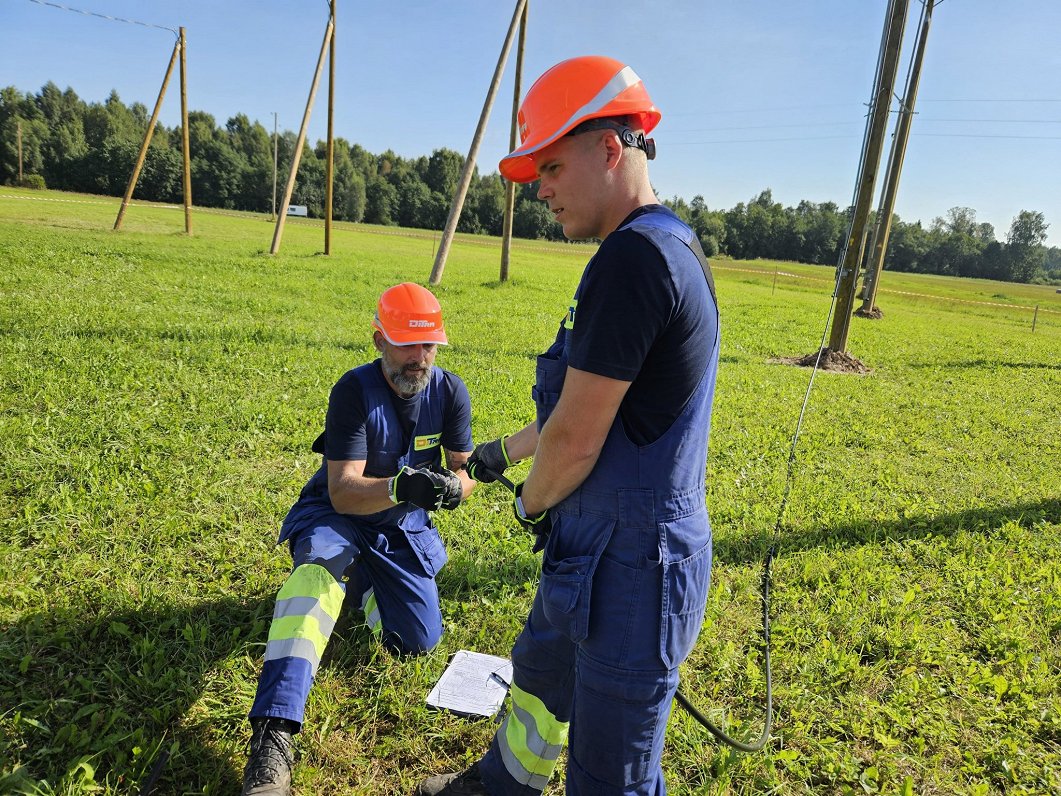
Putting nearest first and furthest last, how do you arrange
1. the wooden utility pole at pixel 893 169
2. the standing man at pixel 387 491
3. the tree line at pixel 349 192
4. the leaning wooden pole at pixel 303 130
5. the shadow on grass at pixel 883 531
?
the standing man at pixel 387 491, the shadow on grass at pixel 883 531, the wooden utility pole at pixel 893 169, the leaning wooden pole at pixel 303 130, the tree line at pixel 349 192

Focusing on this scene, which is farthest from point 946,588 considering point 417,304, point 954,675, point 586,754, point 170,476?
point 170,476

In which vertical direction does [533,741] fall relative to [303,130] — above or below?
below

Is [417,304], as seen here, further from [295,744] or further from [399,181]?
[399,181]

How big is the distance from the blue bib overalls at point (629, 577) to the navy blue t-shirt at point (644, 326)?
2.4 inches

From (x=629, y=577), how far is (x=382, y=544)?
1867mm

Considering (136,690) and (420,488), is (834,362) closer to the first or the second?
(420,488)

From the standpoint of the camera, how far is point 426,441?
3334 millimetres

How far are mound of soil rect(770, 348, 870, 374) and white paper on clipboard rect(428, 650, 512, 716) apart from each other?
371 inches

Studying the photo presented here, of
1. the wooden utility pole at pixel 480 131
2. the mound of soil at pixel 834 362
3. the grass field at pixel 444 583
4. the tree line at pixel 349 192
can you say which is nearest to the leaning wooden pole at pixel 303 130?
the wooden utility pole at pixel 480 131

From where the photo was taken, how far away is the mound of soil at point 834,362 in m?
10.9

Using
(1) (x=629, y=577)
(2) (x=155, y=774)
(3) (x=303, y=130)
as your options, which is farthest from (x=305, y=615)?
(3) (x=303, y=130)

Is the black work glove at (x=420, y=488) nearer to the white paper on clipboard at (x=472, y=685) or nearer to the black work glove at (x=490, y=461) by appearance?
the black work glove at (x=490, y=461)

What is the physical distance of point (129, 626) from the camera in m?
3.07

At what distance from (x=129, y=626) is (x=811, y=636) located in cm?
350
